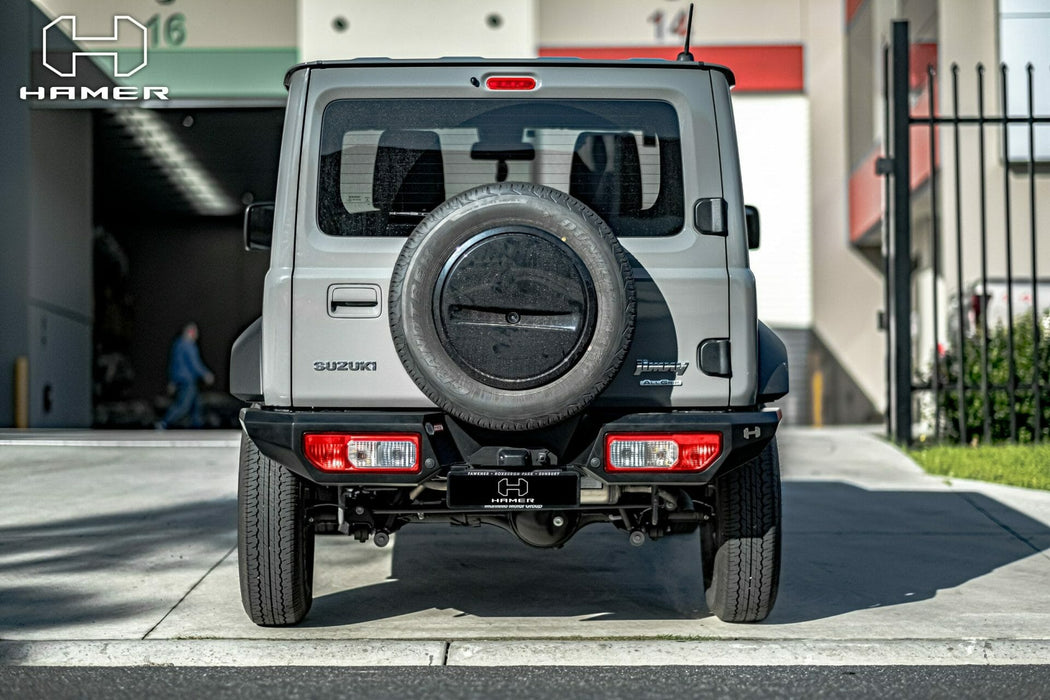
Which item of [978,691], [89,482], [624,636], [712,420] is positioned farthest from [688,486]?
[89,482]

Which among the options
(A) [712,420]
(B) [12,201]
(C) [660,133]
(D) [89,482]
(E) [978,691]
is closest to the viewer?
(E) [978,691]

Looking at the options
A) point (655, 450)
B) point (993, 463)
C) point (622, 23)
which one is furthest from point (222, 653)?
point (622, 23)

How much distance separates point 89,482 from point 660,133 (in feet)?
19.2

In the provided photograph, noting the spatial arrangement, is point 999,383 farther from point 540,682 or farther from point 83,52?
point 83,52

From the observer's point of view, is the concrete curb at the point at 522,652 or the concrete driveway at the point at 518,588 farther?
the concrete driveway at the point at 518,588

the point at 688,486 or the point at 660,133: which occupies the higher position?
the point at 660,133

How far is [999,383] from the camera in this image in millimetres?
11461

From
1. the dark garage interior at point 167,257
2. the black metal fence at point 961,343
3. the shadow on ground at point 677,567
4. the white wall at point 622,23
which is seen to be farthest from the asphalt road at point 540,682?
the dark garage interior at point 167,257

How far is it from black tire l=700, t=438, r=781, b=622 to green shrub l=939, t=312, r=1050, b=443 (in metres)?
6.72

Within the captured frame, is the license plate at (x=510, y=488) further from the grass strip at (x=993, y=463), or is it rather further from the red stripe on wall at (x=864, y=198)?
the red stripe on wall at (x=864, y=198)

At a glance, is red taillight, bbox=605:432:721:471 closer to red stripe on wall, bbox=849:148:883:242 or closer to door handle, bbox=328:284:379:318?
door handle, bbox=328:284:379:318

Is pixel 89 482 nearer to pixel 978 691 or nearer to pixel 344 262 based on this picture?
pixel 344 262

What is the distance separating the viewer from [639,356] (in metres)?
4.61

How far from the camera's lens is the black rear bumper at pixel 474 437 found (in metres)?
4.50
